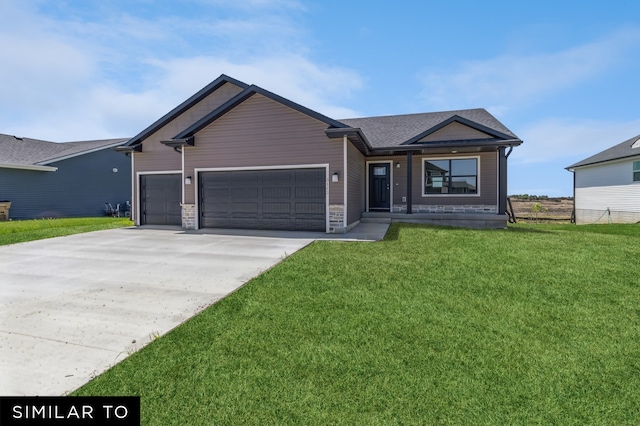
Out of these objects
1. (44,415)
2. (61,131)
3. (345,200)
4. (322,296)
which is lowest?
(44,415)

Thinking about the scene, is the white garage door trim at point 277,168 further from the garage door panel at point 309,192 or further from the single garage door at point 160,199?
the single garage door at point 160,199

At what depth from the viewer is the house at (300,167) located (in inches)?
409

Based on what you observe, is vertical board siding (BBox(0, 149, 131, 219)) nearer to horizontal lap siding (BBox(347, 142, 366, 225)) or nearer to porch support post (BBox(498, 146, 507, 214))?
horizontal lap siding (BBox(347, 142, 366, 225))

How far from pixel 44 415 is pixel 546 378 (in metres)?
4.23

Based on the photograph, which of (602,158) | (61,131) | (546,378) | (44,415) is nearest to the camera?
(44,415)

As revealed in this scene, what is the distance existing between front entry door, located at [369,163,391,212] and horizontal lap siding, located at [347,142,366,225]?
51cm

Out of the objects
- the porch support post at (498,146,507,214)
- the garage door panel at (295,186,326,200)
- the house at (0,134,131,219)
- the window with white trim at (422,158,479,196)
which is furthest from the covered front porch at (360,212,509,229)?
the house at (0,134,131,219)

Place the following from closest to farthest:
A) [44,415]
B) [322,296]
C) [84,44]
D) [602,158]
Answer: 1. [44,415]
2. [322,296]
3. [84,44]
4. [602,158]

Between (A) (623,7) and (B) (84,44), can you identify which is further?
(B) (84,44)

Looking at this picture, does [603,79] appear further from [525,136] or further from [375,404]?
[375,404]

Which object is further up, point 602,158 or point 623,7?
point 623,7

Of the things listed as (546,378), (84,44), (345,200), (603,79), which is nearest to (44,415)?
(546,378)

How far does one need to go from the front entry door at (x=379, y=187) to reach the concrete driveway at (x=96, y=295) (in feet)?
21.7

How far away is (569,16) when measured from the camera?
31.3 ft
